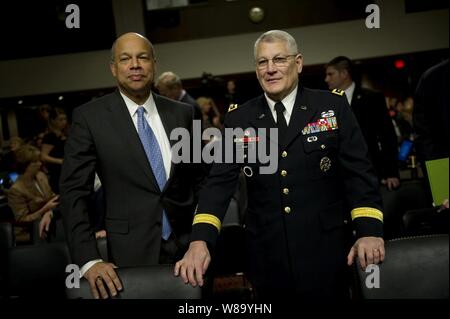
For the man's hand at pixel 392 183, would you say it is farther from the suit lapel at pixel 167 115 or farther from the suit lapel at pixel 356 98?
the suit lapel at pixel 167 115

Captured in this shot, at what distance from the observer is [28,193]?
11.2 feet

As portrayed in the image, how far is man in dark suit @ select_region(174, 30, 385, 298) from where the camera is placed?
5.30ft

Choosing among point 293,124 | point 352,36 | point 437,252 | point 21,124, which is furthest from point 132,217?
point 352,36

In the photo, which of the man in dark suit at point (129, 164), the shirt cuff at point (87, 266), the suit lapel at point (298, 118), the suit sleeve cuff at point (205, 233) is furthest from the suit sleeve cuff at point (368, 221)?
the shirt cuff at point (87, 266)

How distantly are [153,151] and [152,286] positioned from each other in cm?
55

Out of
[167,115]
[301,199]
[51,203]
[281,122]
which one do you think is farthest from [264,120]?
[51,203]

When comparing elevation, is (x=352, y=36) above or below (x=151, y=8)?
above

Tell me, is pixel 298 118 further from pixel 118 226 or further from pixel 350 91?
pixel 350 91

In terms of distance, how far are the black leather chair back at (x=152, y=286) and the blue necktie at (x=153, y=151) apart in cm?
38

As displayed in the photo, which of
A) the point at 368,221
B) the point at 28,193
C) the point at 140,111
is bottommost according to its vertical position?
the point at 368,221

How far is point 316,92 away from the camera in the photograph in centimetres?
174
